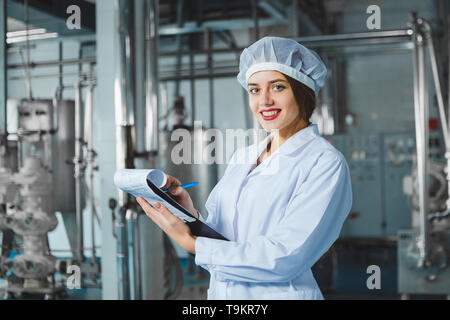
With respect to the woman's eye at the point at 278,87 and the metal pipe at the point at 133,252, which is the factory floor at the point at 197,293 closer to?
the metal pipe at the point at 133,252

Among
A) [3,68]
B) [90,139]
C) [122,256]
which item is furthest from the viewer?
[90,139]

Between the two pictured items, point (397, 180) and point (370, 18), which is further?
point (397, 180)

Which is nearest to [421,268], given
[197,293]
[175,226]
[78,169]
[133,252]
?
[197,293]

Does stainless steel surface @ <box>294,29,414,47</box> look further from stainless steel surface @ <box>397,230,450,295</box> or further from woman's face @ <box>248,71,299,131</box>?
woman's face @ <box>248,71,299,131</box>

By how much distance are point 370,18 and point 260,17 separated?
12.2 ft

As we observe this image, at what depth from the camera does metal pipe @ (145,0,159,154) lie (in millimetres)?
2658

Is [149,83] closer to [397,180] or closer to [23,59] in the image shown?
[23,59]

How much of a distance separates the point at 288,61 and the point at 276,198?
0.99 feet

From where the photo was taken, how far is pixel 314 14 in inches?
223

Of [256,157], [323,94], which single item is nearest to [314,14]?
[323,94]

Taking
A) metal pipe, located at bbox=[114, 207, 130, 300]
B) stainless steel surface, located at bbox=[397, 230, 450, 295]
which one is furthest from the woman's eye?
stainless steel surface, located at bbox=[397, 230, 450, 295]

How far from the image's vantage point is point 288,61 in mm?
1151

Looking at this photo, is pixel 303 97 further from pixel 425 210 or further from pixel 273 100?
pixel 425 210

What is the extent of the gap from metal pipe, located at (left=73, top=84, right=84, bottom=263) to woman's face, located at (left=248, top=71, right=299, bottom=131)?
1.98 meters
